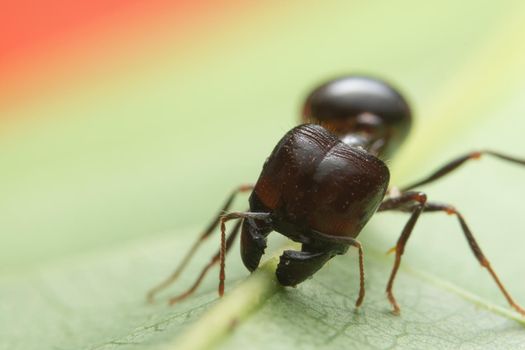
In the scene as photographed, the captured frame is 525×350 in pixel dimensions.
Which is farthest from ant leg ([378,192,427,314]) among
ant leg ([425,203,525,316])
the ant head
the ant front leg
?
the ant head

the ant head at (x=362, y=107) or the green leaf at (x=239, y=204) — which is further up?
the ant head at (x=362, y=107)

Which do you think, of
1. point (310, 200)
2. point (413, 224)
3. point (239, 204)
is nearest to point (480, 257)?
point (413, 224)

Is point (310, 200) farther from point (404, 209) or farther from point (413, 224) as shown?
point (404, 209)

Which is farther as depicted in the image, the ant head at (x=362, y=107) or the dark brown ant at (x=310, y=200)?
A: the ant head at (x=362, y=107)

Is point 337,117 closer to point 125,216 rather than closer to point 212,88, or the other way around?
point 125,216

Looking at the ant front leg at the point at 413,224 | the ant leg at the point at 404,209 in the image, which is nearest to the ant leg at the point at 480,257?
the ant front leg at the point at 413,224

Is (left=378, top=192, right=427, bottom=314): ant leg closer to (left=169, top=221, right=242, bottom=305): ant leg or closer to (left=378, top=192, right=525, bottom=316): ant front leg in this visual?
(left=378, top=192, right=525, bottom=316): ant front leg

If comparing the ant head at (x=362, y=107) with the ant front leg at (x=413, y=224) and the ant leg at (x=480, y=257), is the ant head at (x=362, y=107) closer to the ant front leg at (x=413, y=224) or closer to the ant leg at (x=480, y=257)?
the ant front leg at (x=413, y=224)

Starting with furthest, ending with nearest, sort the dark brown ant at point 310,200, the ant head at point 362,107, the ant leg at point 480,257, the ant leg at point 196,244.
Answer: the ant head at point 362,107
the ant leg at point 196,244
the ant leg at point 480,257
the dark brown ant at point 310,200

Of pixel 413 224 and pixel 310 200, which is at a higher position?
pixel 310 200
